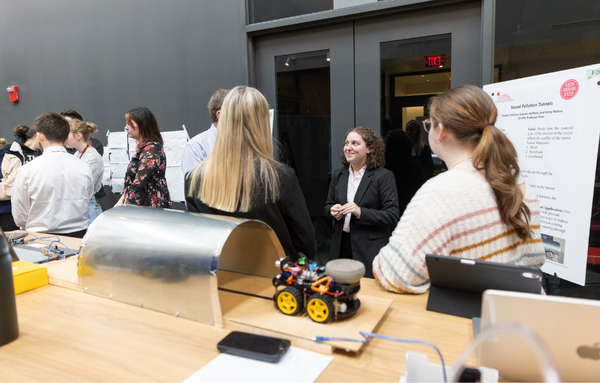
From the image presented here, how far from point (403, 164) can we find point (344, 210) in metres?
0.82

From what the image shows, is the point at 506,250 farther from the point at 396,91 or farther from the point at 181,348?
the point at 396,91

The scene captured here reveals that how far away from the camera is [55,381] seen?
34.2 inches

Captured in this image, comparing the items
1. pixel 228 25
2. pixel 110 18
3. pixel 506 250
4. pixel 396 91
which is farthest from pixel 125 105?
pixel 506 250

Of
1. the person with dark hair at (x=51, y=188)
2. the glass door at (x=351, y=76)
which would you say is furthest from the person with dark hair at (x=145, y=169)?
the glass door at (x=351, y=76)

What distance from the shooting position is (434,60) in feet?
9.17

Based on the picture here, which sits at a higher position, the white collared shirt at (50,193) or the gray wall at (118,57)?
the gray wall at (118,57)

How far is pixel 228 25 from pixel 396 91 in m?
1.67

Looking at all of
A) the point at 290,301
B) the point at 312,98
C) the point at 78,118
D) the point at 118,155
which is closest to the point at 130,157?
the point at 118,155

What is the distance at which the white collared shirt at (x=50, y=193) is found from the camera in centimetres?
249

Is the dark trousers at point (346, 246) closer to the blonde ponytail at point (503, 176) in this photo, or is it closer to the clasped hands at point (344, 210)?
the clasped hands at point (344, 210)

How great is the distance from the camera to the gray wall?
354cm

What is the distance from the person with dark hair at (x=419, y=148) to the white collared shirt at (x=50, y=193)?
2453mm

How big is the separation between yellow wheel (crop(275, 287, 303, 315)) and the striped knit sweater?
1.22 feet

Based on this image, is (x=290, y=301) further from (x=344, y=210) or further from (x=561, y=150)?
(x=561, y=150)
